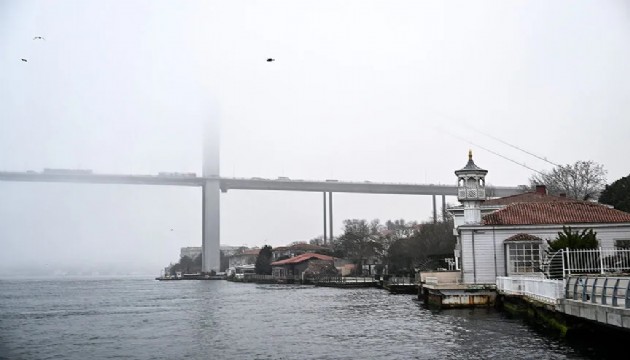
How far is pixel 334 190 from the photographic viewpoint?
333ft

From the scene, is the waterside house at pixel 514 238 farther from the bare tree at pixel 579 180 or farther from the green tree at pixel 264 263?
the green tree at pixel 264 263

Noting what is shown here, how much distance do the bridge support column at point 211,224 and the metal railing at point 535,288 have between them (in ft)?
224

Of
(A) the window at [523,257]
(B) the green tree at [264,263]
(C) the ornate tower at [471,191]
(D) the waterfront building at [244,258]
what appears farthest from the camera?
(D) the waterfront building at [244,258]

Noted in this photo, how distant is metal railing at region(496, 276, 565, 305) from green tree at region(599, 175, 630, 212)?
15.3 m

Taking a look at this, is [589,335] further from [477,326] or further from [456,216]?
[456,216]

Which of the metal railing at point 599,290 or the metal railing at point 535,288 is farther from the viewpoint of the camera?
the metal railing at point 535,288

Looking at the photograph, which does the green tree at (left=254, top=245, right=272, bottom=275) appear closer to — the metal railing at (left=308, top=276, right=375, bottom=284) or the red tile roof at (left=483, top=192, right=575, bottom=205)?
the metal railing at (left=308, top=276, right=375, bottom=284)

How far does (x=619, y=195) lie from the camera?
116 ft

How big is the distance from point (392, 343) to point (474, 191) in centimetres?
1195

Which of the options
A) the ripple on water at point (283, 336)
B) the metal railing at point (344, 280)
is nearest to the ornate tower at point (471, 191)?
the ripple on water at point (283, 336)

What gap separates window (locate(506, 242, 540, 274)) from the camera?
2395 cm


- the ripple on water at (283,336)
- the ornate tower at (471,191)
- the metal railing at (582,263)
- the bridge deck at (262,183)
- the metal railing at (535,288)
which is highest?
the bridge deck at (262,183)

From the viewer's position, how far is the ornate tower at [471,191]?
25344 millimetres

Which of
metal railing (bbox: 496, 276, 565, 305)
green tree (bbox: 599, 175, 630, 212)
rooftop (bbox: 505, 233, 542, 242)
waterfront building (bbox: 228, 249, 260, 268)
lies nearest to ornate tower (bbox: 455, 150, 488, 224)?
rooftop (bbox: 505, 233, 542, 242)
